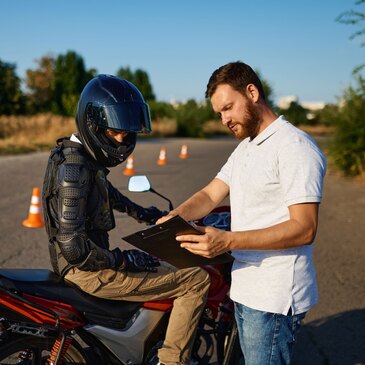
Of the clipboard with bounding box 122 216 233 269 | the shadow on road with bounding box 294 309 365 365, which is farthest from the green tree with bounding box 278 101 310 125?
the clipboard with bounding box 122 216 233 269

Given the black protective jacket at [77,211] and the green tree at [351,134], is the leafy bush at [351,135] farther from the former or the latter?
the black protective jacket at [77,211]

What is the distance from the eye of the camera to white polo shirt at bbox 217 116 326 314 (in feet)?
7.18

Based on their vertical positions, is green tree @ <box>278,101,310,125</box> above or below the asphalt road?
above

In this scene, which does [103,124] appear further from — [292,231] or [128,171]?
[128,171]

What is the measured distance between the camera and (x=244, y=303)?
2.43m

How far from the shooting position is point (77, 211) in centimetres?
259

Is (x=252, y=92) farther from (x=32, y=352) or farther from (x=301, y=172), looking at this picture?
(x=32, y=352)

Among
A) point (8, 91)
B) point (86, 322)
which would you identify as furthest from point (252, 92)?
point (8, 91)

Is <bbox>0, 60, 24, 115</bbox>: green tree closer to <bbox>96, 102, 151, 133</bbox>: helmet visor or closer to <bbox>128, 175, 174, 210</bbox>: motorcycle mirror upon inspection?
<bbox>128, 175, 174, 210</bbox>: motorcycle mirror

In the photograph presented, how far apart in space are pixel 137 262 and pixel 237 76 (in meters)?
1.16

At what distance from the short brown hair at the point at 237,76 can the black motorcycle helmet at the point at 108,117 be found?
68 centimetres

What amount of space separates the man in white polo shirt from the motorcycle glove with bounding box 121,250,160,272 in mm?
568

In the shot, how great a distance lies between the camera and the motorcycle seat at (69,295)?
8.51 feet

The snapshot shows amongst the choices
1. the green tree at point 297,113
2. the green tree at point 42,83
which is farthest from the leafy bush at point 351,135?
the green tree at point 297,113
